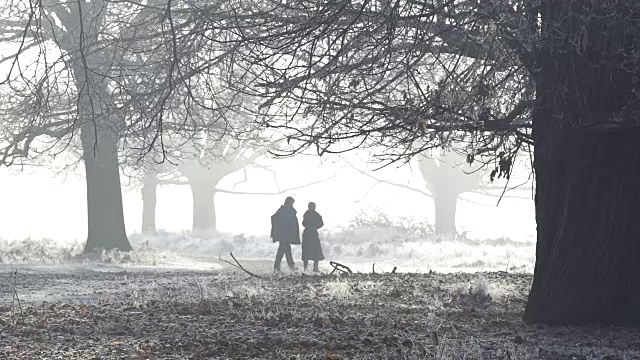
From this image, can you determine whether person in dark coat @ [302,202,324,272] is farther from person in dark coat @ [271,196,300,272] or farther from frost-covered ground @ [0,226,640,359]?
frost-covered ground @ [0,226,640,359]

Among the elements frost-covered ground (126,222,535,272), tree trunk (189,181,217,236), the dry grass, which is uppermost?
tree trunk (189,181,217,236)

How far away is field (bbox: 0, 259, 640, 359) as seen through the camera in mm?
6320

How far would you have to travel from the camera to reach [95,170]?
21.3m

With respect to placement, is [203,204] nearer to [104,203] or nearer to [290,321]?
[104,203]

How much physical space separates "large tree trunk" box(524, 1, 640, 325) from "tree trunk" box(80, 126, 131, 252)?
15122 mm

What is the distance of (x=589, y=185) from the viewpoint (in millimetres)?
7789

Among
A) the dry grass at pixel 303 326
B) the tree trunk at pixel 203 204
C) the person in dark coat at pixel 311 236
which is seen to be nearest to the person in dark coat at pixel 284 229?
the person in dark coat at pixel 311 236

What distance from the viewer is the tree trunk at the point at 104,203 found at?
21219mm

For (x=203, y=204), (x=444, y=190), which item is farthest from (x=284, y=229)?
(x=203, y=204)

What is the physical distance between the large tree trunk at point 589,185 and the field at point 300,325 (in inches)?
13.8

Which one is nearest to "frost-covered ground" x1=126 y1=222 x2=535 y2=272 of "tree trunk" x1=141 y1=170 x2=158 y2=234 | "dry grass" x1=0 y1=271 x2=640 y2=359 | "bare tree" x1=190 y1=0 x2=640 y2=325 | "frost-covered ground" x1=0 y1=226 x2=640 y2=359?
"tree trunk" x1=141 y1=170 x2=158 y2=234

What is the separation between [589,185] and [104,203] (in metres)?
15.8

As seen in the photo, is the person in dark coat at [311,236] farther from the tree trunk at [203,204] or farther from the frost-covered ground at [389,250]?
the tree trunk at [203,204]

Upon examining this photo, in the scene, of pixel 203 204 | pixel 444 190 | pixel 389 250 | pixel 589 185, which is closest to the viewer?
pixel 589 185
